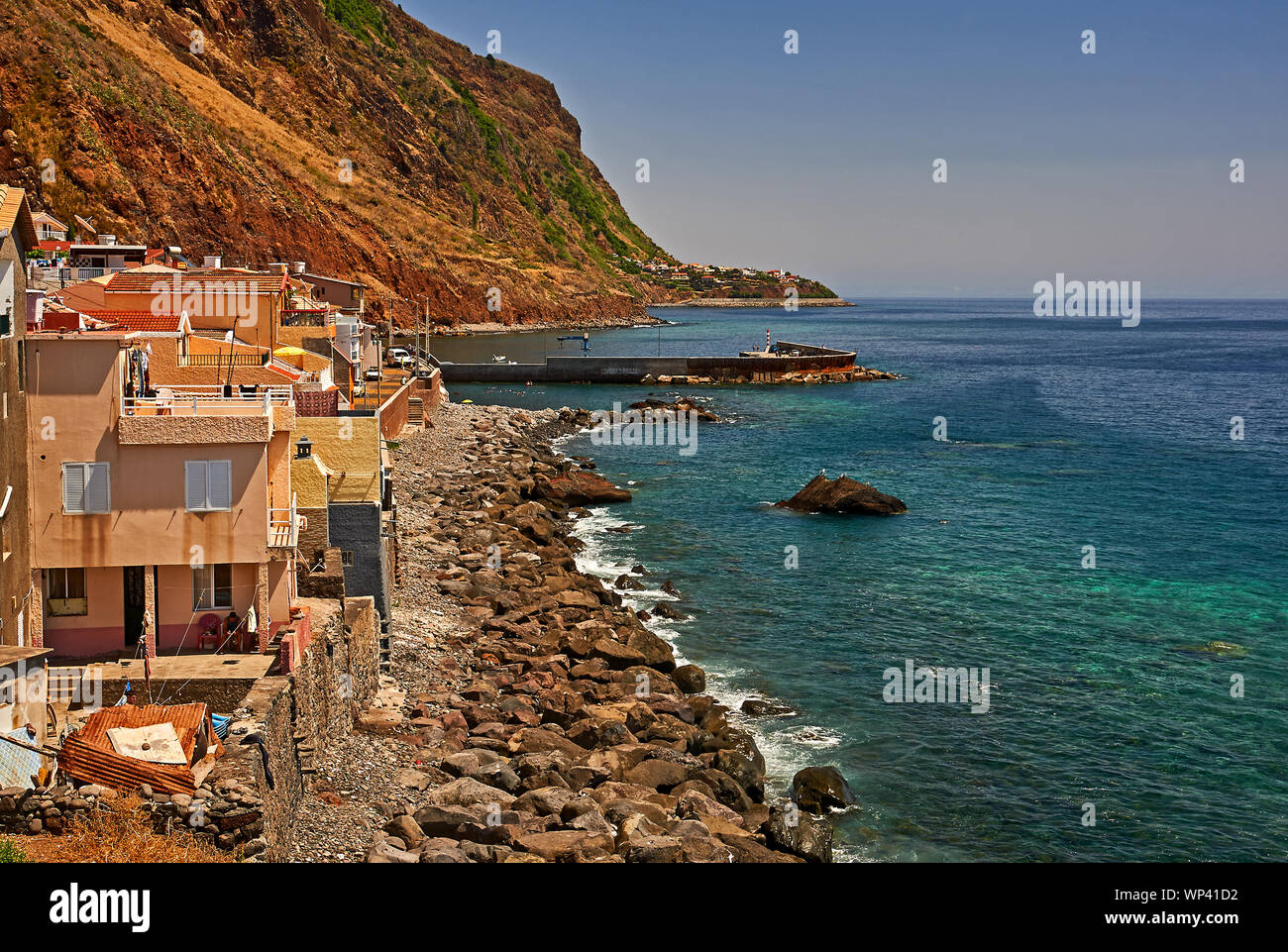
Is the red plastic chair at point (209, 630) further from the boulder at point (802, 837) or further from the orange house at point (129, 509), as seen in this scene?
A: the boulder at point (802, 837)

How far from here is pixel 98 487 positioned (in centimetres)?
1820

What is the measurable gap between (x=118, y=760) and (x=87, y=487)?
20.7 feet

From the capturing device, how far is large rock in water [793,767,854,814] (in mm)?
21188

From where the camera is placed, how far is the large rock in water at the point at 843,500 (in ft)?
165

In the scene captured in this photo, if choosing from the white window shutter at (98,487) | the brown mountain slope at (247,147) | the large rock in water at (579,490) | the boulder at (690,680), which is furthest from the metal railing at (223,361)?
the brown mountain slope at (247,147)

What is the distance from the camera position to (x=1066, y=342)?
640 feet

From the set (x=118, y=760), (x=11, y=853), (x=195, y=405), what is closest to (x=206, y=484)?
(x=195, y=405)

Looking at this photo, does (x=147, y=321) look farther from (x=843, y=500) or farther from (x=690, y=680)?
(x=843, y=500)

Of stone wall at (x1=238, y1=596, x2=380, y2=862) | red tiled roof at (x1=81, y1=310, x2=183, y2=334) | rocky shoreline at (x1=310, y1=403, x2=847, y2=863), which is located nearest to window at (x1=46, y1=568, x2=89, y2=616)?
stone wall at (x1=238, y1=596, x2=380, y2=862)

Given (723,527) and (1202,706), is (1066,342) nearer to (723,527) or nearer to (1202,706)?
(723,527)

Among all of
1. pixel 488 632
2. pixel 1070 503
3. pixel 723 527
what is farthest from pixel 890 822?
pixel 1070 503

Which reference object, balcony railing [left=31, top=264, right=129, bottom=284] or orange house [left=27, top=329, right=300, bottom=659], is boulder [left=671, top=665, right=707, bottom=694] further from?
balcony railing [left=31, top=264, right=129, bottom=284]
